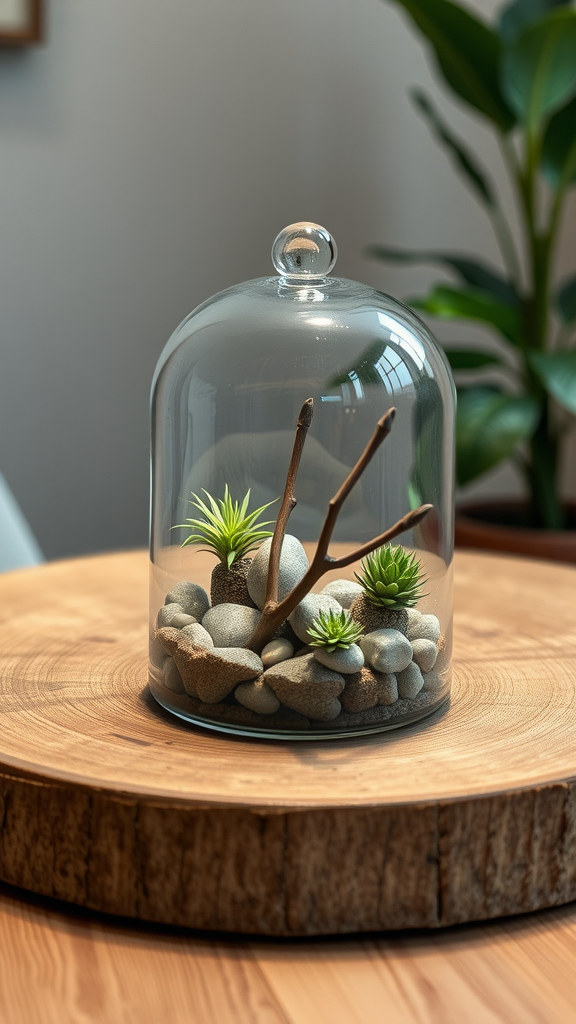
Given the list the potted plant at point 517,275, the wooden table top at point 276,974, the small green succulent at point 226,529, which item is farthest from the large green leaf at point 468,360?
the wooden table top at point 276,974

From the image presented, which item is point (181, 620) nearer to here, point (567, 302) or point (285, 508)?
point (285, 508)

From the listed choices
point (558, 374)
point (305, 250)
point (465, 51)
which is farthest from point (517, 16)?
point (305, 250)

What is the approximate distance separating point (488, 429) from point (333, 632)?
1098 mm

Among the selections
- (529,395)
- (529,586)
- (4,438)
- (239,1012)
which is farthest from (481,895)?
(4,438)

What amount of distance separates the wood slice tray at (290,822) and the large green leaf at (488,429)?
981 mm

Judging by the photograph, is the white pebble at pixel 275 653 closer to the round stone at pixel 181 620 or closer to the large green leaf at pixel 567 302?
the round stone at pixel 181 620

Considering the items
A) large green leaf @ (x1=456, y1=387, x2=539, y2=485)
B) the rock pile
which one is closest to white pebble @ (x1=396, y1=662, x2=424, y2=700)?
the rock pile

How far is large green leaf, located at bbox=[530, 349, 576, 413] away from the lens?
1.61m

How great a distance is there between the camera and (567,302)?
6.23 feet

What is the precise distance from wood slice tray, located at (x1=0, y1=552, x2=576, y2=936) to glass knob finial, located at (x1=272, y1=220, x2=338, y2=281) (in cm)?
34

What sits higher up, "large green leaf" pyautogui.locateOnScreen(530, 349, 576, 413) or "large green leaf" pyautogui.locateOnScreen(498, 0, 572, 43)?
"large green leaf" pyautogui.locateOnScreen(498, 0, 572, 43)

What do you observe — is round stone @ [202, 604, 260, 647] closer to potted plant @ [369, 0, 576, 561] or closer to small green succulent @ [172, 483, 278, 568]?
small green succulent @ [172, 483, 278, 568]

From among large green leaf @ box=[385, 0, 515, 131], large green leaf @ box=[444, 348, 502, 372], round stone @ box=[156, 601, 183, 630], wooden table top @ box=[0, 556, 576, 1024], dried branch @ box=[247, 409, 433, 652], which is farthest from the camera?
large green leaf @ box=[444, 348, 502, 372]

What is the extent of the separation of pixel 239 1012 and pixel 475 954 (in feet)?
0.44
